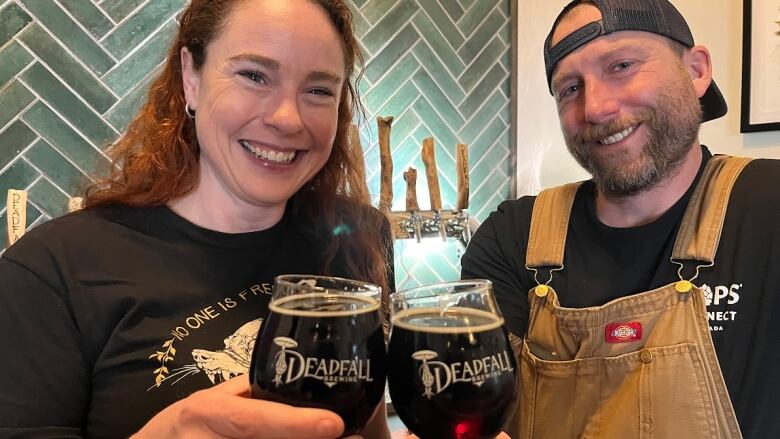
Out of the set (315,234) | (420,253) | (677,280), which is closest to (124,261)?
(315,234)

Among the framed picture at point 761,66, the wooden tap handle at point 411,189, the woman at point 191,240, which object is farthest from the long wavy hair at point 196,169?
the framed picture at point 761,66

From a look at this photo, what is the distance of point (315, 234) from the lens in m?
1.16

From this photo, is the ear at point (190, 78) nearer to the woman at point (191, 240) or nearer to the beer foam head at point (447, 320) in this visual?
the woman at point (191, 240)

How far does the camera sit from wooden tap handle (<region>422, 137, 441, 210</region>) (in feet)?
7.69

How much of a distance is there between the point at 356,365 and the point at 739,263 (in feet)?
2.88

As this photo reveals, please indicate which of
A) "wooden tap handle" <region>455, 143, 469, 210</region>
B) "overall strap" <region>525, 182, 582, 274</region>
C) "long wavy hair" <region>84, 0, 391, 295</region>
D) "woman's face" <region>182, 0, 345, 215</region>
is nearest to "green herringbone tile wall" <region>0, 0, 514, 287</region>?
Answer: "wooden tap handle" <region>455, 143, 469, 210</region>

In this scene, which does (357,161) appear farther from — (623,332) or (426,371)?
(426,371)

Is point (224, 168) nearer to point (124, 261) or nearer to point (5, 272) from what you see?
point (124, 261)

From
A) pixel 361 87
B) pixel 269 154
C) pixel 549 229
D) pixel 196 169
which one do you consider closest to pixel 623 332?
pixel 549 229

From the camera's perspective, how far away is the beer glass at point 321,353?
0.58 m

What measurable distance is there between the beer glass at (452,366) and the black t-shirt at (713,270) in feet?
2.08

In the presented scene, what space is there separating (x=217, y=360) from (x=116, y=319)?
0.17 metres

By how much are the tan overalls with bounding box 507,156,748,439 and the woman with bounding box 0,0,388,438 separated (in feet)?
1.27

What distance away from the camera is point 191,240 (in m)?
1.01
